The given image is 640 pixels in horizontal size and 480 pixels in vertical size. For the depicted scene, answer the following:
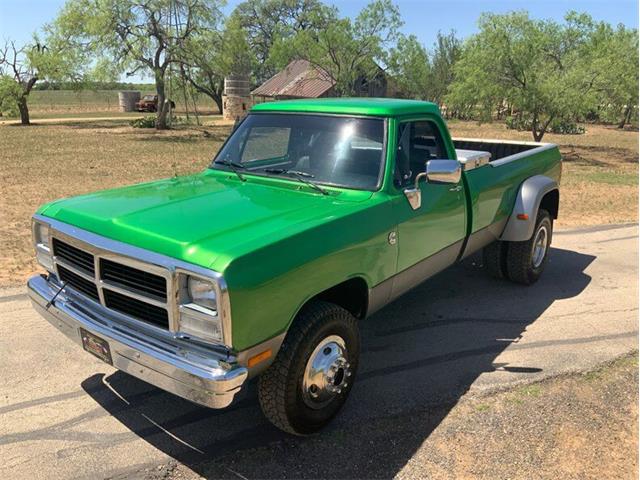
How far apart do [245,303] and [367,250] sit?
1.04 metres

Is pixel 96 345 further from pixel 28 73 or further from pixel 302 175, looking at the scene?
pixel 28 73

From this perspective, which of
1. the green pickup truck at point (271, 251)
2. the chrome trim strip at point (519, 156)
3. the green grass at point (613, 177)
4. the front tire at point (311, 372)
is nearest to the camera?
the green pickup truck at point (271, 251)

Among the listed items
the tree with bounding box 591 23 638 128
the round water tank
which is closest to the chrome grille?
the tree with bounding box 591 23 638 128

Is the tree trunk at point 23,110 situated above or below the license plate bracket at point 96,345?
above

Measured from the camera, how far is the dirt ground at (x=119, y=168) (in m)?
8.92

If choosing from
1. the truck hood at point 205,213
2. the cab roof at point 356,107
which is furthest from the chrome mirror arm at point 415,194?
the cab roof at point 356,107

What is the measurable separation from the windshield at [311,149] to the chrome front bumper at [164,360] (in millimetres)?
1541

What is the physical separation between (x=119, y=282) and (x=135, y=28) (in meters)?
27.6

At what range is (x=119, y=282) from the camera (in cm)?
287

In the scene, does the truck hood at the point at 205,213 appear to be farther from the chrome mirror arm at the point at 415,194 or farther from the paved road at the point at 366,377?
the paved road at the point at 366,377

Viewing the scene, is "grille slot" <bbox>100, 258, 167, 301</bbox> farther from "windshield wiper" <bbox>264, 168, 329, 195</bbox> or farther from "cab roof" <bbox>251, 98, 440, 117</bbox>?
"cab roof" <bbox>251, 98, 440, 117</bbox>

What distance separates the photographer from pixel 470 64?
20.5 metres

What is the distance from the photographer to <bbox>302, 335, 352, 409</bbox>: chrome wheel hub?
3066 millimetres

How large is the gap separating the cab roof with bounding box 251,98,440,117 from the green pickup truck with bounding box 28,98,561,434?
0.7 inches
